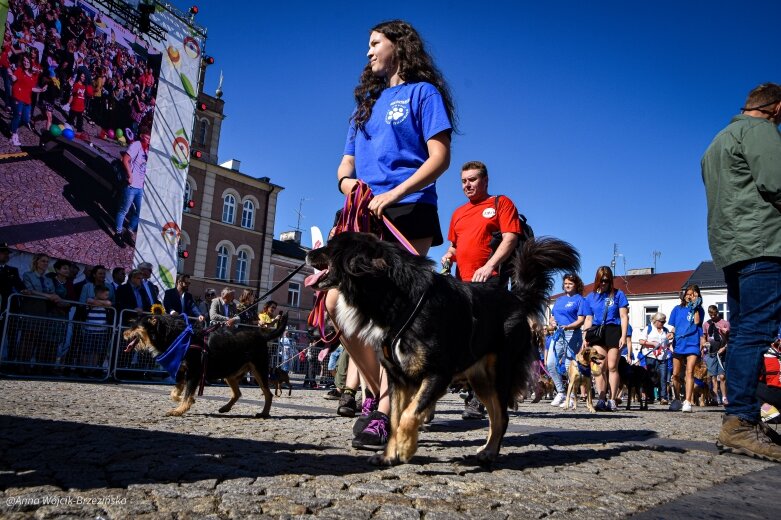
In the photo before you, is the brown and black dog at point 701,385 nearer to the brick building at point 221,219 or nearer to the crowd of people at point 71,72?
the crowd of people at point 71,72

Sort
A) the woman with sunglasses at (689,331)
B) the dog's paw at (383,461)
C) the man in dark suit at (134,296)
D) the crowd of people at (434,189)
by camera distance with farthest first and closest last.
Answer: the man in dark suit at (134,296), the woman with sunglasses at (689,331), the crowd of people at (434,189), the dog's paw at (383,461)

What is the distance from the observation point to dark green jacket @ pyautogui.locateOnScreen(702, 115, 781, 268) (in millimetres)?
3891

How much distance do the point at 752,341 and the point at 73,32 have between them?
22.0 m

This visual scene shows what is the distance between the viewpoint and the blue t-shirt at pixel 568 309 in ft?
33.3

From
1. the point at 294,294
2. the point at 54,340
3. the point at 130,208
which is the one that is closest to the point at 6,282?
the point at 54,340

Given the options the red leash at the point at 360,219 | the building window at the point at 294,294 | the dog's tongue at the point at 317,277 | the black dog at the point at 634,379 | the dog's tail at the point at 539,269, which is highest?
the building window at the point at 294,294

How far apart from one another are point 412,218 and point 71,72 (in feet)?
64.7

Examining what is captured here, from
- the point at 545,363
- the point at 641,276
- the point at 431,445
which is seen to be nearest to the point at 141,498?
the point at 431,445

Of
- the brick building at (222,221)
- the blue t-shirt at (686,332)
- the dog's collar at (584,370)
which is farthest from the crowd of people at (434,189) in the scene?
the brick building at (222,221)

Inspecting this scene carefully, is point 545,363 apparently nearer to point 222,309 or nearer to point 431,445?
point 222,309

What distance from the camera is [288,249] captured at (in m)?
50.4

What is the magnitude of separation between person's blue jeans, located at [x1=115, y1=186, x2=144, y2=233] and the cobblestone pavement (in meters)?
18.3

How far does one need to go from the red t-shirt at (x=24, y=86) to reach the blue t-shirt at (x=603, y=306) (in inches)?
714

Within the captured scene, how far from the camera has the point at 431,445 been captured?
385 centimetres
